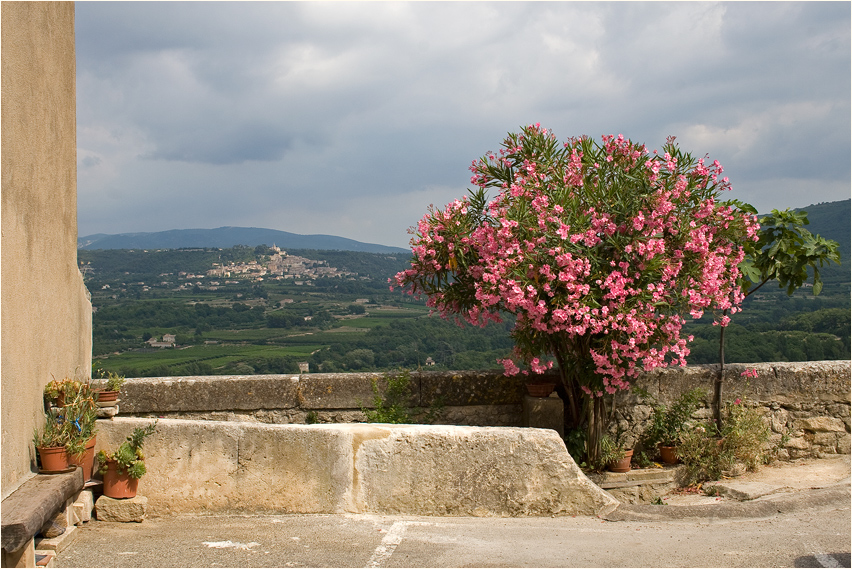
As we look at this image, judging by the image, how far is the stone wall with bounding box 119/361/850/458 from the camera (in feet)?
19.0

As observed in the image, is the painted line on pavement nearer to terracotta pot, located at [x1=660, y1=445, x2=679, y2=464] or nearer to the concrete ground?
the concrete ground

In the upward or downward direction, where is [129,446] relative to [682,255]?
downward

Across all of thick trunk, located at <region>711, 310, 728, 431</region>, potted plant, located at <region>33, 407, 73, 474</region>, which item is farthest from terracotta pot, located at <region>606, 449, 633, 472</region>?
potted plant, located at <region>33, 407, 73, 474</region>

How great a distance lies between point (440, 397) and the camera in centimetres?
607

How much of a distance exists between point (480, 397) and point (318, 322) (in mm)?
21865

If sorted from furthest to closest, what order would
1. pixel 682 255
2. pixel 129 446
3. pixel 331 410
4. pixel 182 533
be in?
1. pixel 331 410
2. pixel 682 255
3. pixel 129 446
4. pixel 182 533

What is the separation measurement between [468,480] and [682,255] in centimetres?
249

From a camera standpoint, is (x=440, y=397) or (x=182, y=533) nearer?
(x=182, y=533)

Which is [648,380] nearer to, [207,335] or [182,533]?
[182,533]

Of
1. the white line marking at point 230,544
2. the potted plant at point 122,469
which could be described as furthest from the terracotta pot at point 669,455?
the potted plant at point 122,469

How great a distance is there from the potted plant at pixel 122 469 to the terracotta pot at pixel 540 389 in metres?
3.32

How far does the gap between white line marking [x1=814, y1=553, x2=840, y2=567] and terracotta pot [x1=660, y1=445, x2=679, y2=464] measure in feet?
7.25

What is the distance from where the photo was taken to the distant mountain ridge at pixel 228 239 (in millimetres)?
117312

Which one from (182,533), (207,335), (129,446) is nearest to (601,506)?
(182,533)
